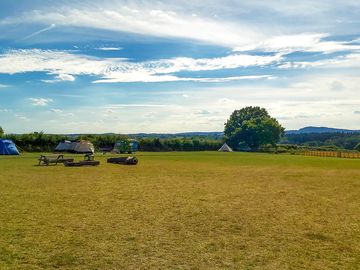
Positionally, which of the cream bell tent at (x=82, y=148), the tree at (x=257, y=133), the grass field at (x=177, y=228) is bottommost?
the grass field at (x=177, y=228)

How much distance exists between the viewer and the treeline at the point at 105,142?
60344 mm

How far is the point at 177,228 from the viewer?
10820mm

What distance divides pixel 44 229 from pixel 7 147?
4228 cm

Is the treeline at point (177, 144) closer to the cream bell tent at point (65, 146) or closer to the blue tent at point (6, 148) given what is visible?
the cream bell tent at point (65, 146)

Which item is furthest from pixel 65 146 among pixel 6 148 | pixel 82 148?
pixel 6 148

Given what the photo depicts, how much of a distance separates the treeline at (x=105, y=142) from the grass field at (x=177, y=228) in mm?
43914

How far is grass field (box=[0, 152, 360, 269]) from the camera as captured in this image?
8.05 meters

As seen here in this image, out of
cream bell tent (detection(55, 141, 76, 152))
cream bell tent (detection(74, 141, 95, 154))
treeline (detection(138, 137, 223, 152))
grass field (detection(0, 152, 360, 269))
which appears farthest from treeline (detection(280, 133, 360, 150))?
grass field (detection(0, 152, 360, 269))

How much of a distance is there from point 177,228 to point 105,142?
198 ft

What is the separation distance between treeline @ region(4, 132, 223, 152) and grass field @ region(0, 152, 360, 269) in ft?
144

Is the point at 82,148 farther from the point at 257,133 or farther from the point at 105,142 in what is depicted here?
the point at 257,133

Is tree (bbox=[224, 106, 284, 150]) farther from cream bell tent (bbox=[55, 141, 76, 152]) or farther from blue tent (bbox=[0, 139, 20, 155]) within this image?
blue tent (bbox=[0, 139, 20, 155])

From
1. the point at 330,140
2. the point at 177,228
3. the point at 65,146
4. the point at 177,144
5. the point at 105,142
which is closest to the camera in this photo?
the point at 177,228

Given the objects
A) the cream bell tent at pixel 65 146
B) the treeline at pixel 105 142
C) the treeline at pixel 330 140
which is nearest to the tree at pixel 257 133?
the treeline at pixel 105 142
